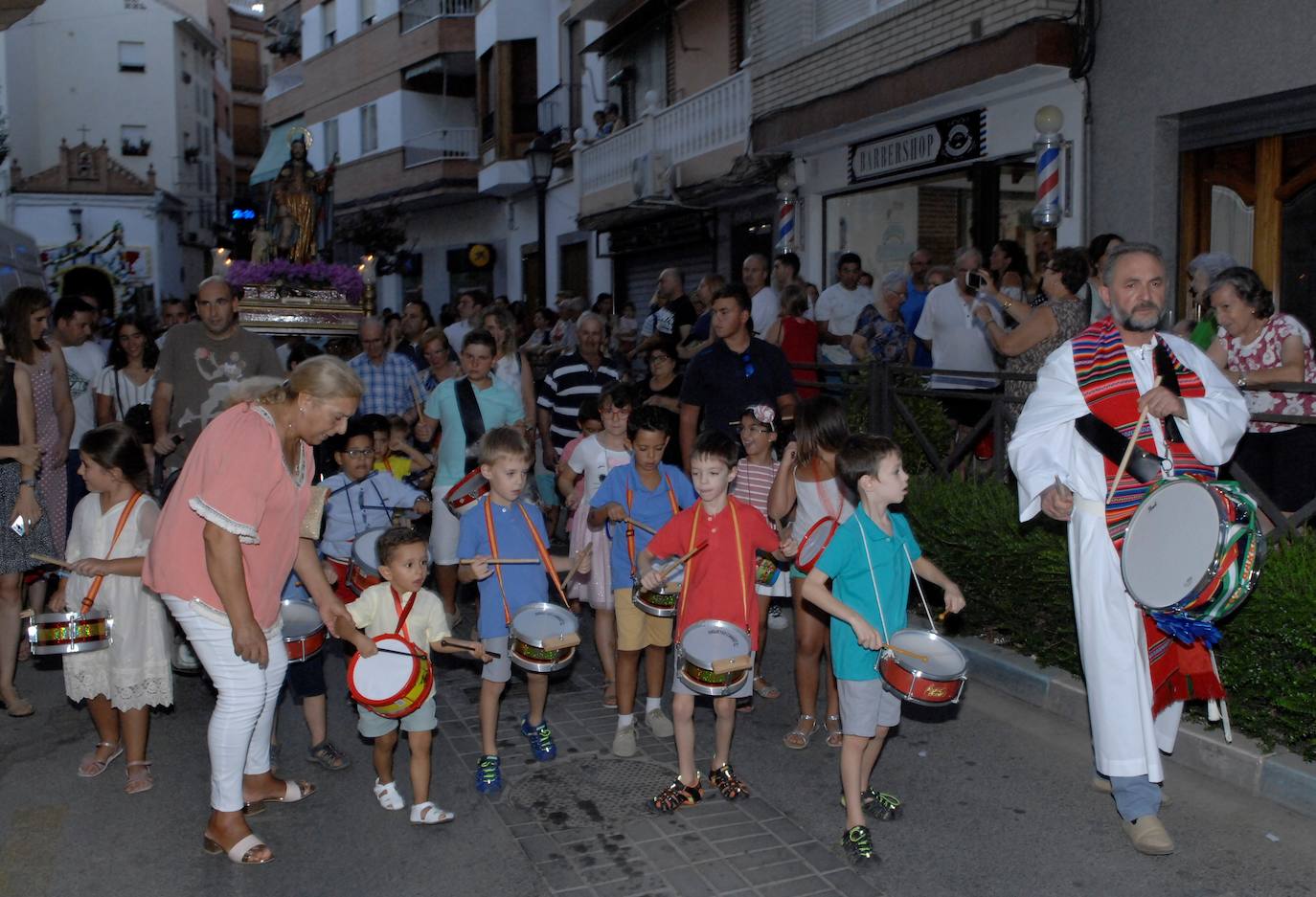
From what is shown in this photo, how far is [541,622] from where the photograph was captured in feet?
16.7

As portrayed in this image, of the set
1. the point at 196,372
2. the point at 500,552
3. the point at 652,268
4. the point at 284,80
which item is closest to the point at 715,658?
the point at 500,552

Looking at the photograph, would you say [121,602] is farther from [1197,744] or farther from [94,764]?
[1197,744]

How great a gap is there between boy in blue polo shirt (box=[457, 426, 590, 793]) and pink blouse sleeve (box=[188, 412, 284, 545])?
1193mm

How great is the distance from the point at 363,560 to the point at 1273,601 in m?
4.10

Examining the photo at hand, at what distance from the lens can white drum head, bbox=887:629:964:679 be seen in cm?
431

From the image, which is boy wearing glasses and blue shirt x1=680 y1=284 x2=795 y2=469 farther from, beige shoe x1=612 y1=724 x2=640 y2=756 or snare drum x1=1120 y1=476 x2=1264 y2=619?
snare drum x1=1120 y1=476 x2=1264 y2=619

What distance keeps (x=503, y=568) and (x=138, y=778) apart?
6.04 ft

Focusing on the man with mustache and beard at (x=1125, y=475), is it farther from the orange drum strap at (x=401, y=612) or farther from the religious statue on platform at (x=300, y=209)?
the religious statue on platform at (x=300, y=209)

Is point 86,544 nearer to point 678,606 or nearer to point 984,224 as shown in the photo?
point 678,606

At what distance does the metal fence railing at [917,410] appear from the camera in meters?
7.54

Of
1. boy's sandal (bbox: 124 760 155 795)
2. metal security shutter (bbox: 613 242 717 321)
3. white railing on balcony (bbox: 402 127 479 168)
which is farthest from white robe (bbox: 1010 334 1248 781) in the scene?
white railing on balcony (bbox: 402 127 479 168)

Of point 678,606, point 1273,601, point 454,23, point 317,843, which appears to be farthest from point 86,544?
point 454,23

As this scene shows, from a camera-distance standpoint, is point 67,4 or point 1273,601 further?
point 67,4

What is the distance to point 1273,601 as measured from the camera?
5059mm
